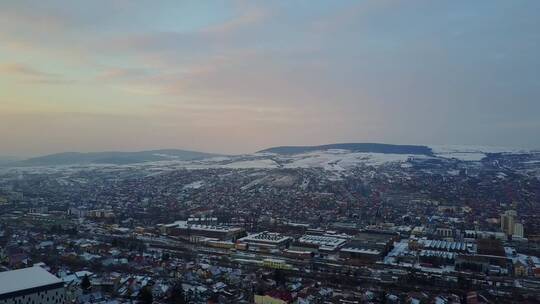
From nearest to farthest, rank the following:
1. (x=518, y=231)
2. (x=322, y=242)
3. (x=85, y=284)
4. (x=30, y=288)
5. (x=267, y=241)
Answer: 1. (x=30, y=288)
2. (x=85, y=284)
3. (x=322, y=242)
4. (x=267, y=241)
5. (x=518, y=231)

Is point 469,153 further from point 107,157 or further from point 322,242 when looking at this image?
point 107,157

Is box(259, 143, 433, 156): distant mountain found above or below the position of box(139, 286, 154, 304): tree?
above

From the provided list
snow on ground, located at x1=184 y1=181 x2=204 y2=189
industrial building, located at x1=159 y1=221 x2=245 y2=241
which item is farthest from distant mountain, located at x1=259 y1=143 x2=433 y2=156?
industrial building, located at x1=159 y1=221 x2=245 y2=241

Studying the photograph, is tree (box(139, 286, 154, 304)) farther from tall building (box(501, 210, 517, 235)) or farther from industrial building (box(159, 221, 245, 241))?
tall building (box(501, 210, 517, 235))

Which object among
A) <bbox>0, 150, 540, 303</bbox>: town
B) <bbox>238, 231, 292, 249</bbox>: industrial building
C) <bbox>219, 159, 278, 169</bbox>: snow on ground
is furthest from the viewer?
<bbox>219, 159, 278, 169</bbox>: snow on ground

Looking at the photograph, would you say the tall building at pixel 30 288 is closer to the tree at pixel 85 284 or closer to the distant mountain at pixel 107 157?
the tree at pixel 85 284

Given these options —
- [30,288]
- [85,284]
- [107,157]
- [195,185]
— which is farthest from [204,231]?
[107,157]
